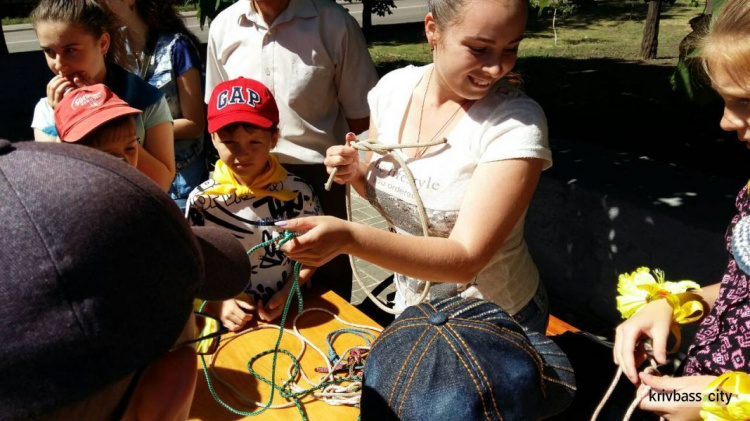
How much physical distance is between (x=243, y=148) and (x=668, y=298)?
143 cm

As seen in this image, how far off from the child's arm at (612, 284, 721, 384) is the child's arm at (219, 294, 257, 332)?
4.08 ft

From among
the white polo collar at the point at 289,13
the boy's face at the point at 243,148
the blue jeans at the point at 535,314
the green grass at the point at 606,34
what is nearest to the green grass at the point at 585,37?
the green grass at the point at 606,34

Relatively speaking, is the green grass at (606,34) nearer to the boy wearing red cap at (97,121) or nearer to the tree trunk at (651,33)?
the tree trunk at (651,33)

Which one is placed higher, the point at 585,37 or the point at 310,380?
the point at 310,380

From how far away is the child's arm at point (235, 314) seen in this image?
84.7 inches

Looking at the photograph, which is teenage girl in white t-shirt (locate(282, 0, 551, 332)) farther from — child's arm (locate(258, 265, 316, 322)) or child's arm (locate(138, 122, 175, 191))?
child's arm (locate(138, 122, 175, 191))

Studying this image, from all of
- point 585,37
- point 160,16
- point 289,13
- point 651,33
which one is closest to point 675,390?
point 289,13

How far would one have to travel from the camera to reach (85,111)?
1.93m

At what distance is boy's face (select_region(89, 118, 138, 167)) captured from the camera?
6.30ft

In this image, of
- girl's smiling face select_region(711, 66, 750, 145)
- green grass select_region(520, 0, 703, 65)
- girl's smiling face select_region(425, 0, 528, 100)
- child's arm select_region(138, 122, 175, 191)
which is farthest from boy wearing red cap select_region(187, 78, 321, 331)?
green grass select_region(520, 0, 703, 65)

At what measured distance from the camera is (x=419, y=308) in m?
1.38

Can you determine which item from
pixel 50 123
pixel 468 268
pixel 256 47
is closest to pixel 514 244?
pixel 468 268

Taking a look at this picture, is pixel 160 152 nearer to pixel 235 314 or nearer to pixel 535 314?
pixel 235 314

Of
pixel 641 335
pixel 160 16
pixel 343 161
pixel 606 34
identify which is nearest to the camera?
pixel 641 335
